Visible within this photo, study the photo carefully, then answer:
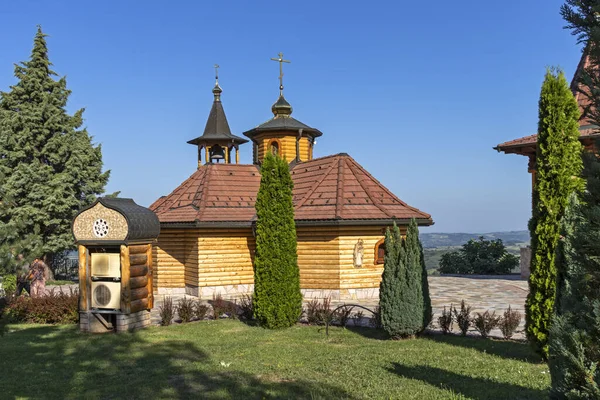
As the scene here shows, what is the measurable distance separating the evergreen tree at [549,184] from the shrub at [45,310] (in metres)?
11.6

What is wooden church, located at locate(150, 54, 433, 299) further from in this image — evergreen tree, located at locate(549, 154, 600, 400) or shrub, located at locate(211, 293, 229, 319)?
evergreen tree, located at locate(549, 154, 600, 400)

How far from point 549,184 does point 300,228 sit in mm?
10577

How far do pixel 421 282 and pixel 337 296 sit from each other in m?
7.04

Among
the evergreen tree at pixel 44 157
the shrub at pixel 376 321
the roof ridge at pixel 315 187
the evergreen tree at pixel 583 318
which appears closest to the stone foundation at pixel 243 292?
the roof ridge at pixel 315 187

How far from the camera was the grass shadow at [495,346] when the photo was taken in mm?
9227

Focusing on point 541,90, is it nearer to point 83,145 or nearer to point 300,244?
point 300,244

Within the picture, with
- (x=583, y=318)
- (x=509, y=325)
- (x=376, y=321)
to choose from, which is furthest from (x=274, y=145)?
(x=583, y=318)

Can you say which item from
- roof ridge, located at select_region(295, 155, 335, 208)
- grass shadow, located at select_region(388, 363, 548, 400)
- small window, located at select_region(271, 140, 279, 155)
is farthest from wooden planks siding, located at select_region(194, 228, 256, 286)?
grass shadow, located at select_region(388, 363, 548, 400)

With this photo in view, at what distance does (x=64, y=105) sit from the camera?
26.2m

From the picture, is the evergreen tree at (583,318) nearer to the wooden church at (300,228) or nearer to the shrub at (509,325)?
the shrub at (509,325)

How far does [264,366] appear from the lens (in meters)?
8.95

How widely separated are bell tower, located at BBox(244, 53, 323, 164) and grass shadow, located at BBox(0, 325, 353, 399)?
13.8 meters

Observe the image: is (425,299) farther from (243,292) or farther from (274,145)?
(274,145)

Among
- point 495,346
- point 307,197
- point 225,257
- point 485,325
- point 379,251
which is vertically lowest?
point 495,346
